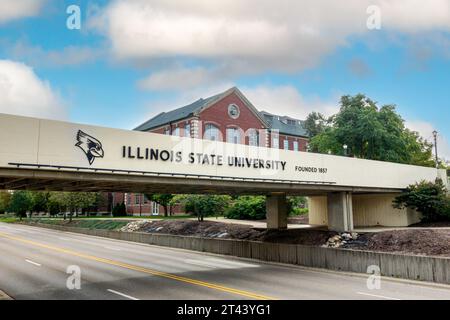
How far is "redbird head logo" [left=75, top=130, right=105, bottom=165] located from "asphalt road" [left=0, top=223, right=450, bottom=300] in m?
5.44

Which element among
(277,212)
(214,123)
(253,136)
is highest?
(214,123)

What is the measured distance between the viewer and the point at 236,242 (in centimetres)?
2900

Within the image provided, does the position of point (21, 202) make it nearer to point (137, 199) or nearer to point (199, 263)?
point (137, 199)

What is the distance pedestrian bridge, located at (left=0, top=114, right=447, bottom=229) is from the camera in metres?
15.0

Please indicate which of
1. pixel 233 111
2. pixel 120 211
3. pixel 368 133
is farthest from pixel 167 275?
pixel 120 211

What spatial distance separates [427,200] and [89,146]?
28.4 metres

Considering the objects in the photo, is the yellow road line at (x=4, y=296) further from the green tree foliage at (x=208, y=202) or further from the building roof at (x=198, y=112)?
the building roof at (x=198, y=112)

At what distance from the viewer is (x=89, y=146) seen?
16.5 meters

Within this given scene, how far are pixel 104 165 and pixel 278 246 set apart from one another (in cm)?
1365

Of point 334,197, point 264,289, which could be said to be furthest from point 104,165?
point 334,197

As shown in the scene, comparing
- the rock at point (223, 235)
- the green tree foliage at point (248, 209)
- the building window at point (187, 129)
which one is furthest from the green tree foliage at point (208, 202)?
the building window at point (187, 129)

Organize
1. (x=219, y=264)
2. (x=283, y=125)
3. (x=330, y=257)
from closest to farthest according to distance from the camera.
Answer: (x=330, y=257)
(x=219, y=264)
(x=283, y=125)

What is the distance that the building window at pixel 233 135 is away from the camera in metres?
65.2
